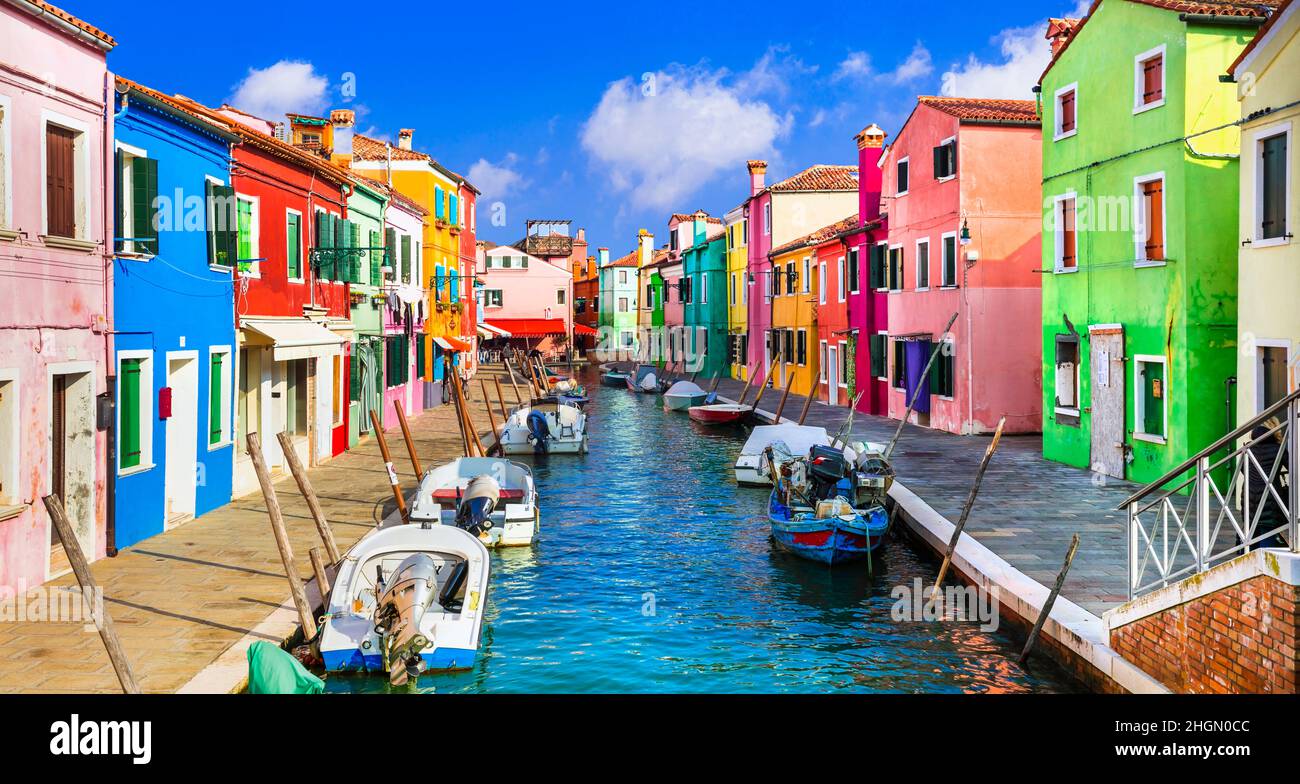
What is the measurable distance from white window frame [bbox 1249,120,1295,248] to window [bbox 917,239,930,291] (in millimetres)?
14647

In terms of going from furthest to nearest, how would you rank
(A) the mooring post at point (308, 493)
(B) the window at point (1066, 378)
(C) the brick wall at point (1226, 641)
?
(B) the window at point (1066, 378) < (A) the mooring post at point (308, 493) < (C) the brick wall at point (1226, 641)

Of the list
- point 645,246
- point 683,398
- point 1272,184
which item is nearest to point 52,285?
point 1272,184

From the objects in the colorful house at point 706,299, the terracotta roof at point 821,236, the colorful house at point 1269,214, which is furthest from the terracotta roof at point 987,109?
the colorful house at point 706,299

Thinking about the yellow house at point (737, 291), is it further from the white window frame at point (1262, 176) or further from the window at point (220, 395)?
the white window frame at point (1262, 176)

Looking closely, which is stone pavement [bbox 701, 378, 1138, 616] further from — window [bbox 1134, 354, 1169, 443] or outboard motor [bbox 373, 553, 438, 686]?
outboard motor [bbox 373, 553, 438, 686]

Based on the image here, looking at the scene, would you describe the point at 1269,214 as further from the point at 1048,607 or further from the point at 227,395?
the point at 227,395

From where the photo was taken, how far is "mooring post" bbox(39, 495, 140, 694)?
7.98 metres

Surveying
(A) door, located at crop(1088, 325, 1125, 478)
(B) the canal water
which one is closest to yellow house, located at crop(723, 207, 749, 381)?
(B) the canal water

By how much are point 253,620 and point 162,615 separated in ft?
2.99

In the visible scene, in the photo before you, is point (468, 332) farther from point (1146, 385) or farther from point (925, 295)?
point (1146, 385)

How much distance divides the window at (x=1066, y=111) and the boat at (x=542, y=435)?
44.7 feet

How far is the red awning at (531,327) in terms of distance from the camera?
240 ft

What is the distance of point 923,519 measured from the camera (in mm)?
17156

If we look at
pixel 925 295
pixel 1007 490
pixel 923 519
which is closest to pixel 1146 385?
pixel 1007 490
